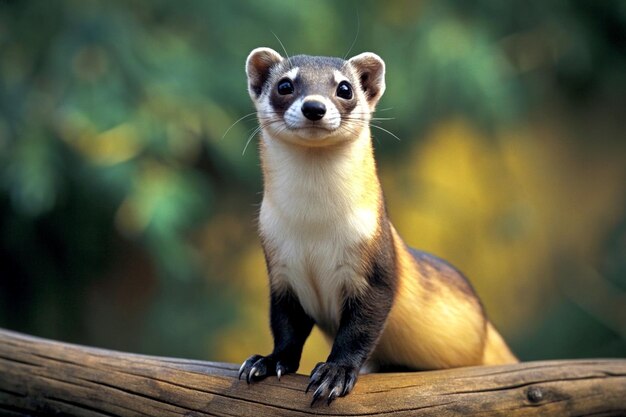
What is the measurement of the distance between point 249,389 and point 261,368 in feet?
0.30

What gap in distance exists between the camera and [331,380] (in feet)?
10.7

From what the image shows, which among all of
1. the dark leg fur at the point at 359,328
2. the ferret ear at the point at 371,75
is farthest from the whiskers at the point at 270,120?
the dark leg fur at the point at 359,328

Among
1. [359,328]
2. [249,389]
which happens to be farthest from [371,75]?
[249,389]

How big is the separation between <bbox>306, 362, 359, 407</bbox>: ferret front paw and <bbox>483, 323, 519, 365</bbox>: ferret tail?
96 cm

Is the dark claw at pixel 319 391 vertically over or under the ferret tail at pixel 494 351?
over

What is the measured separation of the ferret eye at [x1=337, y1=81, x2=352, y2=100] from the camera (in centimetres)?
332

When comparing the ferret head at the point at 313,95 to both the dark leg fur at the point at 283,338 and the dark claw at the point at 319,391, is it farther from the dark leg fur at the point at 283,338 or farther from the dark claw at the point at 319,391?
the dark claw at the point at 319,391

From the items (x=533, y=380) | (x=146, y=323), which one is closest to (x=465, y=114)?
(x=146, y=323)

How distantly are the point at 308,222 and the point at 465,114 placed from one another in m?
4.22

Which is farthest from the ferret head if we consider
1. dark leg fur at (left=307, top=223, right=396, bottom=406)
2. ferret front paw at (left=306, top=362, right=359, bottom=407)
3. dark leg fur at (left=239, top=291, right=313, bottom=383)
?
ferret front paw at (left=306, top=362, right=359, bottom=407)

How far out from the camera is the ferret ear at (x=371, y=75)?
353 centimetres

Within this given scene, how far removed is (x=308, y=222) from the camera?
11.0ft

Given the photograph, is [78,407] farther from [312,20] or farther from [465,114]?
[465,114]

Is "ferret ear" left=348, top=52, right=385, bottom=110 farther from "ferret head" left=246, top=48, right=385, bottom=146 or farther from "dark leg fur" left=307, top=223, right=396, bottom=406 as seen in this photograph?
"dark leg fur" left=307, top=223, right=396, bottom=406
